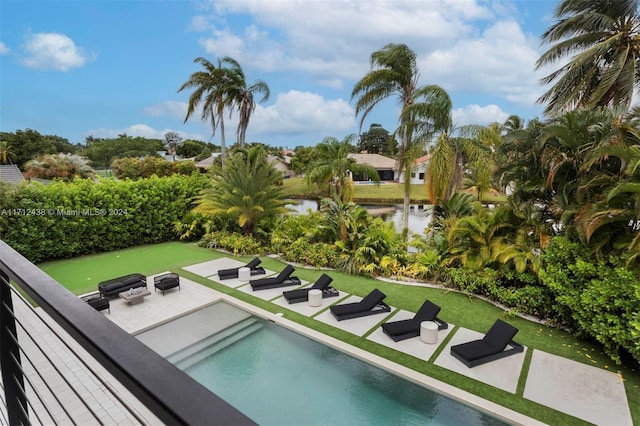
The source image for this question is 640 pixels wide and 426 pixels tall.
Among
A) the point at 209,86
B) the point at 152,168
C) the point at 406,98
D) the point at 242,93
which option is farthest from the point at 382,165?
the point at 406,98

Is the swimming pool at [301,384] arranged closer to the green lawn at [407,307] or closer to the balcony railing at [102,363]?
the green lawn at [407,307]

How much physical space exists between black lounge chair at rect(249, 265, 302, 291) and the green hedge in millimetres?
7884

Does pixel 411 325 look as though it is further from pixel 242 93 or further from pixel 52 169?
pixel 52 169

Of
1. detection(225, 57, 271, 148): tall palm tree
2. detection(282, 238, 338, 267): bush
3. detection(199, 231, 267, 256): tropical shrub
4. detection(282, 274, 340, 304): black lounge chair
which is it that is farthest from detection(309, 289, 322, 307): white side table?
detection(225, 57, 271, 148): tall palm tree

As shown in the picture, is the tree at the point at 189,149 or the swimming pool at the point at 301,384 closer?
the swimming pool at the point at 301,384

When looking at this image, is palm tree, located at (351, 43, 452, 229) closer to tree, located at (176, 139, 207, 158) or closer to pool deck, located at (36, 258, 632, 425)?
pool deck, located at (36, 258, 632, 425)

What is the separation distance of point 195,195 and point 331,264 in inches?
339

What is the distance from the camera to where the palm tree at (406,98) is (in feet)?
44.1

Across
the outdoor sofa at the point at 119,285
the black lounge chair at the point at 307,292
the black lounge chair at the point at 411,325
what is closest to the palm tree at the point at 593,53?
the black lounge chair at the point at 411,325

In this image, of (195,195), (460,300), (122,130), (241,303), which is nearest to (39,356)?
(241,303)

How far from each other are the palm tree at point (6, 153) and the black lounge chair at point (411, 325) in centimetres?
5614

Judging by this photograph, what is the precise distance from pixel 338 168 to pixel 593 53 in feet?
43.8

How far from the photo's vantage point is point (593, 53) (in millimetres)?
13977

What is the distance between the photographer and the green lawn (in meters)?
5.88
